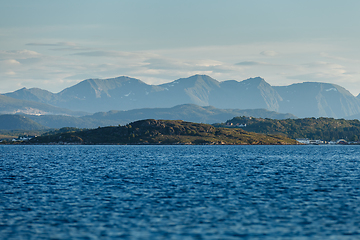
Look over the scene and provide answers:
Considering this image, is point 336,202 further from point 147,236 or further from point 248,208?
point 147,236

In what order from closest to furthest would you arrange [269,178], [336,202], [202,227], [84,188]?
1. [202,227]
2. [336,202]
3. [84,188]
4. [269,178]

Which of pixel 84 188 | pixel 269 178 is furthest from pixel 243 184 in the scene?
pixel 84 188

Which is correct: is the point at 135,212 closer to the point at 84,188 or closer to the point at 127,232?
the point at 127,232

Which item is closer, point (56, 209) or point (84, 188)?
point (56, 209)

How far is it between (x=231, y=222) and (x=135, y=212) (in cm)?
1216

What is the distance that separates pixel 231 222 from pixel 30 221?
22.1 metres

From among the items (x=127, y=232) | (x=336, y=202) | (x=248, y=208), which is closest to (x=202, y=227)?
(x=127, y=232)

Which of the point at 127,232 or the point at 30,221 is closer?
the point at 127,232

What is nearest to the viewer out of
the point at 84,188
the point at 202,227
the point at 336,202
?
the point at 202,227

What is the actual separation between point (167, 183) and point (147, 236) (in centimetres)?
3921

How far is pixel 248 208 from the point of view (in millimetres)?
51625

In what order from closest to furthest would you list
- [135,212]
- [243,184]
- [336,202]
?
[135,212]
[336,202]
[243,184]

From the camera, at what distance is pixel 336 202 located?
55.8 meters

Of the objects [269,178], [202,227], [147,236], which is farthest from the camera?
[269,178]
